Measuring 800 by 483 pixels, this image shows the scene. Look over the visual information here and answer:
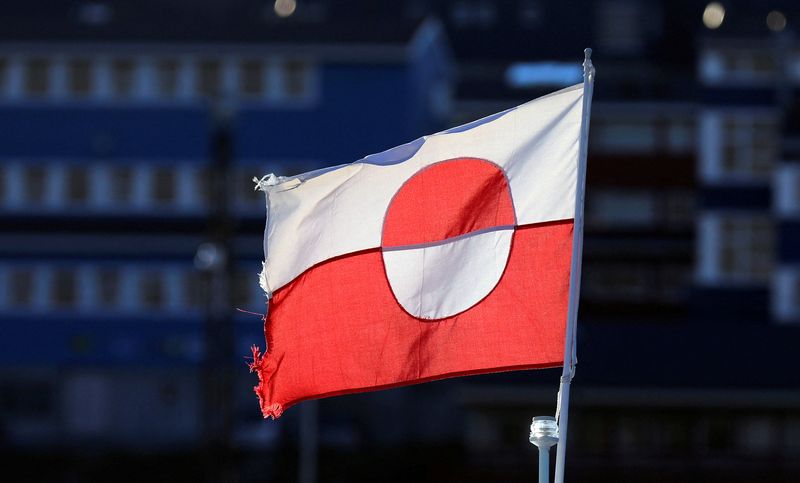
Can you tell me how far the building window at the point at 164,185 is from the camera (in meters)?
54.3

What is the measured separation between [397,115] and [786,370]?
45.6ft

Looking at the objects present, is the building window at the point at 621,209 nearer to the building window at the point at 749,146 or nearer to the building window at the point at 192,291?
the building window at the point at 749,146

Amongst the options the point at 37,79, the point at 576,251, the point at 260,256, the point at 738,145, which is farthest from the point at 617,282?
the point at 576,251

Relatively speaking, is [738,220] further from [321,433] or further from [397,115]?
[321,433]

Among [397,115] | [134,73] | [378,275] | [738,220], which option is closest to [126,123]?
[134,73]

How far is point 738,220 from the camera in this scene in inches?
2168

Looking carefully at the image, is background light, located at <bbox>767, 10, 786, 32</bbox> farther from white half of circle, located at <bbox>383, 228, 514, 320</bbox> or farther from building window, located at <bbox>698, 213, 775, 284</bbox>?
white half of circle, located at <bbox>383, 228, 514, 320</bbox>

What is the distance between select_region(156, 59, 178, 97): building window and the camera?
177 ft

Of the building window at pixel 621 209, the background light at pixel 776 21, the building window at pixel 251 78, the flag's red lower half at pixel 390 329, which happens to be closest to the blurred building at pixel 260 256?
the building window at pixel 251 78

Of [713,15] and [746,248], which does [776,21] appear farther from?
[746,248]

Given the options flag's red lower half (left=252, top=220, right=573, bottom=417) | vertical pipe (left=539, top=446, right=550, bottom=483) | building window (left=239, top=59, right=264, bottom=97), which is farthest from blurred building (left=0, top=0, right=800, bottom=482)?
vertical pipe (left=539, top=446, right=550, bottom=483)

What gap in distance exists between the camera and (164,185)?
54344 millimetres

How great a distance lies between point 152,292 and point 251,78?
7.33 meters

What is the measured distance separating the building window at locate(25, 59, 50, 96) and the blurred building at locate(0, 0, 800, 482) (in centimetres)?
4
